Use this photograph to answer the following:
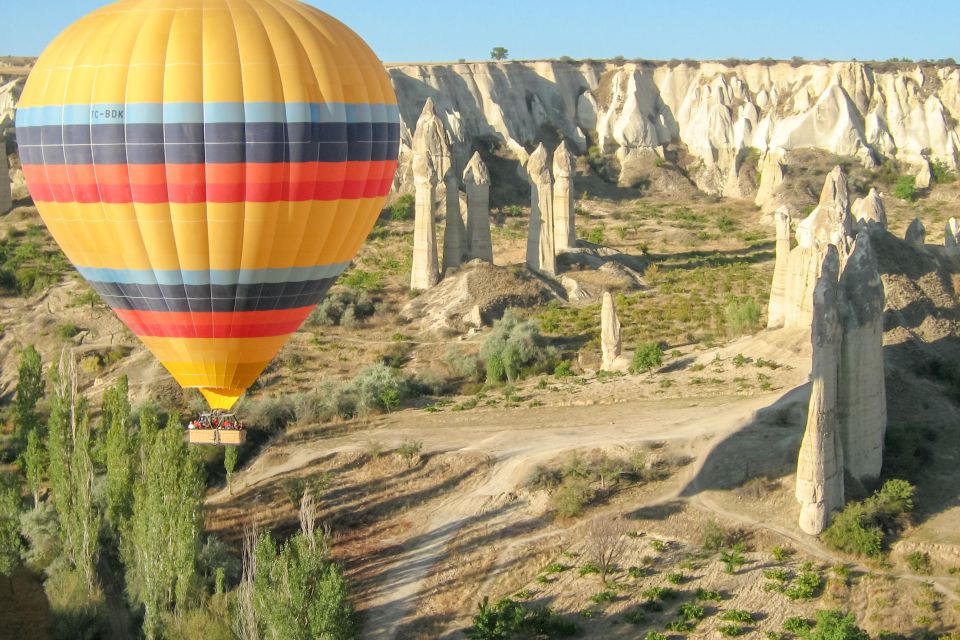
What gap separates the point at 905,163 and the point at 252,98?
5948 cm

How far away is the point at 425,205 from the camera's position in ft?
142

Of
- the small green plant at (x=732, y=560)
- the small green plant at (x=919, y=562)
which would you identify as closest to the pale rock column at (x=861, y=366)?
the small green plant at (x=919, y=562)

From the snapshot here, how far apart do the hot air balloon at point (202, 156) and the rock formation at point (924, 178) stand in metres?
54.6

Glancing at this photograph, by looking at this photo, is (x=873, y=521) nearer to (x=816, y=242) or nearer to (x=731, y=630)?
(x=731, y=630)

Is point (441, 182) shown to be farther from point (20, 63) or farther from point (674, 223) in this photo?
point (20, 63)

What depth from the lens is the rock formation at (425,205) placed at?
43.3m

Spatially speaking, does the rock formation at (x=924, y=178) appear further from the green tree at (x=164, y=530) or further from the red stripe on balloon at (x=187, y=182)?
the red stripe on balloon at (x=187, y=182)

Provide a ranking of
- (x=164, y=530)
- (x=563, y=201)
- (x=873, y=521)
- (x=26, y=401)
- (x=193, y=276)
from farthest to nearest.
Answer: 1. (x=563, y=201)
2. (x=26, y=401)
3. (x=873, y=521)
4. (x=164, y=530)
5. (x=193, y=276)

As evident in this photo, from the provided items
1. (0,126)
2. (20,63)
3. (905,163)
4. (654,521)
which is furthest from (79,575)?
(20,63)

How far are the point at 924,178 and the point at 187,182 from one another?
58487 millimetres

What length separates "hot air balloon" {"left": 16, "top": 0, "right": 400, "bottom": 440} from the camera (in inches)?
780

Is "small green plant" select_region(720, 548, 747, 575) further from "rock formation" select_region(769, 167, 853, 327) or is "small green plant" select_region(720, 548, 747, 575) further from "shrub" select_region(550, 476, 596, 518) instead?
"rock formation" select_region(769, 167, 853, 327)

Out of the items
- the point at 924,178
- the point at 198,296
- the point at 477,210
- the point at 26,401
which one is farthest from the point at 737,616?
the point at 924,178

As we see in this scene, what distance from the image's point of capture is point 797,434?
89.3 feet
